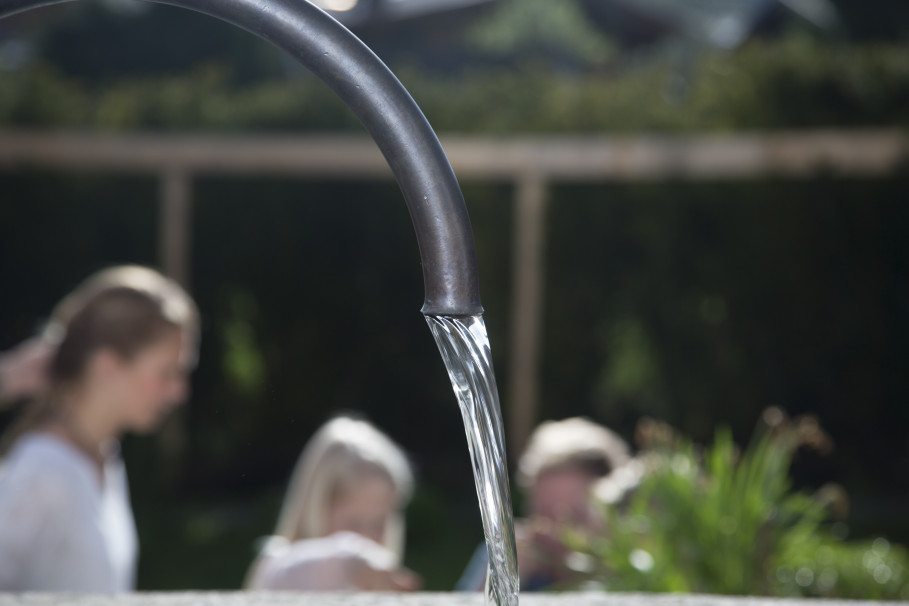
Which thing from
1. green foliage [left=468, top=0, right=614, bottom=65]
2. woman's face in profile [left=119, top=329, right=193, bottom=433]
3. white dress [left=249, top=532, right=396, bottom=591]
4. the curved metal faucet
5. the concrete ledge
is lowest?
white dress [left=249, top=532, right=396, bottom=591]

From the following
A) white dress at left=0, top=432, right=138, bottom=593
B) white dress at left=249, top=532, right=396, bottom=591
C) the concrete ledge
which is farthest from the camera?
white dress at left=249, top=532, right=396, bottom=591

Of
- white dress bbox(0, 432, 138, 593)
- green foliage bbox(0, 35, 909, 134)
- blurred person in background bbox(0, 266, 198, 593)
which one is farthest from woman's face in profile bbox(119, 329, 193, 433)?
green foliage bbox(0, 35, 909, 134)

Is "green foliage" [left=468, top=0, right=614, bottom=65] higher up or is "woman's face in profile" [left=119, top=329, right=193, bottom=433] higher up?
"green foliage" [left=468, top=0, right=614, bottom=65]

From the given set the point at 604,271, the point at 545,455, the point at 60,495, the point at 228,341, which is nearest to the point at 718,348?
the point at 604,271

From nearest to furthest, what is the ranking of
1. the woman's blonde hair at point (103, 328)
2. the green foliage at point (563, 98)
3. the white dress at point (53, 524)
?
the white dress at point (53, 524), the woman's blonde hair at point (103, 328), the green foliage at point (563, 98)

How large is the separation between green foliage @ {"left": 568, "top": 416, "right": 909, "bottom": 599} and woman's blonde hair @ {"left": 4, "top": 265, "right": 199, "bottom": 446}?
4.30 feet

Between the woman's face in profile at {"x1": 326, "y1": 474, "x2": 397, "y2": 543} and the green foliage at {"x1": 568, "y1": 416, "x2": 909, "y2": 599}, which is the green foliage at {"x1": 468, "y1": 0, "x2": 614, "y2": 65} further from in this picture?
the green foliage at {"x1": 568, "y1": 416, "x2": 909, "y2": 599}

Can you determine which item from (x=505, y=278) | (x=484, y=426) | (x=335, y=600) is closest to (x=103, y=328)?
(x=335, y=600)

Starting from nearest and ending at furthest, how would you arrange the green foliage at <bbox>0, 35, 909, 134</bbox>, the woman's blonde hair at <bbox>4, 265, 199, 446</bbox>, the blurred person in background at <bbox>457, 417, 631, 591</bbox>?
the woman's blonde hair at <bbox>4, 265, 199, 446</bbox>, the blurred person in background at <bbox>457, 417, 631, 591</bbox>, the green foliage at <bbox>0, 35, 909, 134</bbox>

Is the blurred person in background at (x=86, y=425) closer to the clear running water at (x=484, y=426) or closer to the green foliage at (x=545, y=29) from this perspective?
the clear running water at (x=484, y=426)

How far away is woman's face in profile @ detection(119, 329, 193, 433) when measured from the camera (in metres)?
2.81

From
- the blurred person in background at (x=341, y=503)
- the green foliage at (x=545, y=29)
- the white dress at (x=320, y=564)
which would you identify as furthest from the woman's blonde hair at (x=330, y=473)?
the green foliage at (x=545, y=29)

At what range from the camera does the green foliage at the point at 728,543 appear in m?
2.70

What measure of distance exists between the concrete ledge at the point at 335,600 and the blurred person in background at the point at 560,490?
1713mm
